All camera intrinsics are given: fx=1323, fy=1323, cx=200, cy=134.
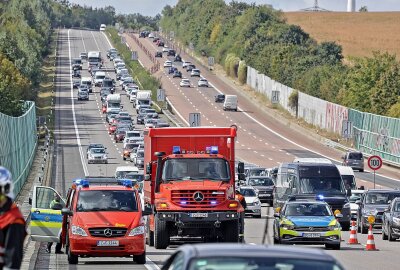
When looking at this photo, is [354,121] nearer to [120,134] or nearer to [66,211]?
[120,134]

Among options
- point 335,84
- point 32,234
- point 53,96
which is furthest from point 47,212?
point 53,96

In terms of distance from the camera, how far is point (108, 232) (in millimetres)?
25844

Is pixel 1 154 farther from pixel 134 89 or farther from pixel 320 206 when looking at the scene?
pixel 134 89

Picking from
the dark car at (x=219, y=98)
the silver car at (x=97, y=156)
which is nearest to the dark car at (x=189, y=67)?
the dark car at (x=219, y=98)

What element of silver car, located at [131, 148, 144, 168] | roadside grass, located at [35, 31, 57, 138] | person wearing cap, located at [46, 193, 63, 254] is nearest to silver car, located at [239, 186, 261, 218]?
person wearing cap, located at [46, 193, 63, 254]

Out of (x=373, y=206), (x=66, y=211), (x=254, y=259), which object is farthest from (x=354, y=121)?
(x=254, y=259)

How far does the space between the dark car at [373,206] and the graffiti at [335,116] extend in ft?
210

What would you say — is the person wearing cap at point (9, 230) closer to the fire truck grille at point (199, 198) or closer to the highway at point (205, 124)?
the highway at point (205, 124)

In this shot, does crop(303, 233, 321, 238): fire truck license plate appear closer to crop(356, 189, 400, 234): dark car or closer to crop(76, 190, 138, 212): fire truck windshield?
crop(76, 190, 138, 212): fire truck windshield

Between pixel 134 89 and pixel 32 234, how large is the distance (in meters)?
122

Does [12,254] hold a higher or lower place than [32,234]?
higher

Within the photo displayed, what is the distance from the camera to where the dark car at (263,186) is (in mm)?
59481

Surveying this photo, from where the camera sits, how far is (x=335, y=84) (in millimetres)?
124188

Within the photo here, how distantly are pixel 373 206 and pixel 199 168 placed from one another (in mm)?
11870
